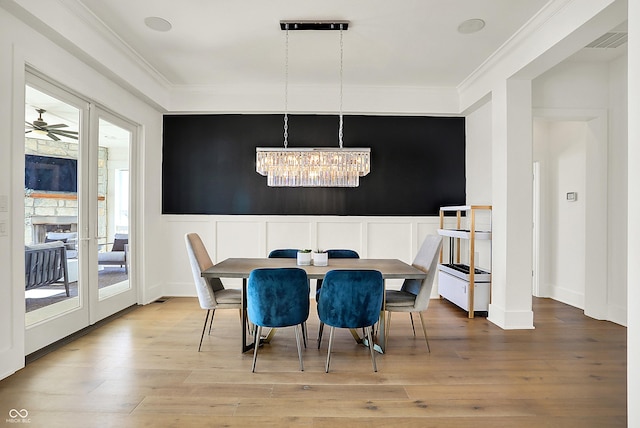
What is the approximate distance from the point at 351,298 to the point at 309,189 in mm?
2746

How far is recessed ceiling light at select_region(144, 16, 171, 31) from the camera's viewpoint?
3328 millimetres

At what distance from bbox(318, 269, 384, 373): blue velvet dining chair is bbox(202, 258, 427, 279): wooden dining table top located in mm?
229

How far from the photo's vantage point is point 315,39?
369 cm

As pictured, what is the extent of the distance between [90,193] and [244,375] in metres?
2.50

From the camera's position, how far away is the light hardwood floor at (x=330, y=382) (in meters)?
2.18

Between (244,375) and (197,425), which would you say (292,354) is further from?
(197,425)

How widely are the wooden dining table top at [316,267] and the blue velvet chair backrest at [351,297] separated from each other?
230 millimetres

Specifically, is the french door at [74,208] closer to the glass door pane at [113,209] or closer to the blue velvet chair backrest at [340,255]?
the glass door pane at [113,209]

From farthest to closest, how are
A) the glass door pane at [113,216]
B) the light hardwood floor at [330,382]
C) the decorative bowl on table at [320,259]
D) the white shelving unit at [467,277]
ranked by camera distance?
the white shelving unit at [467,277], the glass door pane at [113,216], the decorative bowl on table at [320,259], the light hardwood floor at [330,382]

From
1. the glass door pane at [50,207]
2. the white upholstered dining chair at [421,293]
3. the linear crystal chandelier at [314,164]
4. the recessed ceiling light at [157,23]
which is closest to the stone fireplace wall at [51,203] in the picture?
the glass door pane at [50,207]

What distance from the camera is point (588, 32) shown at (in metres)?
2.86

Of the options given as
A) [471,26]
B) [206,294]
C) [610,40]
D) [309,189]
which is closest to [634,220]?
[471,26]

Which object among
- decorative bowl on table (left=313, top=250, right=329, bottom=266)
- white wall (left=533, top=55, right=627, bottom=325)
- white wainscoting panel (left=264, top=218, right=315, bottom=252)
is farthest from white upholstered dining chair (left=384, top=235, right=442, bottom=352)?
white wall (left=533, top=55, right=627, bottom=325)

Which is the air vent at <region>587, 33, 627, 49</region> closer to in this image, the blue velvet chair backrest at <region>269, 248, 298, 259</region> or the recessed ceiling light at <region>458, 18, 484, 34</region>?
the recessed ceiling light at <region>458, 18, 484, 34</region>
